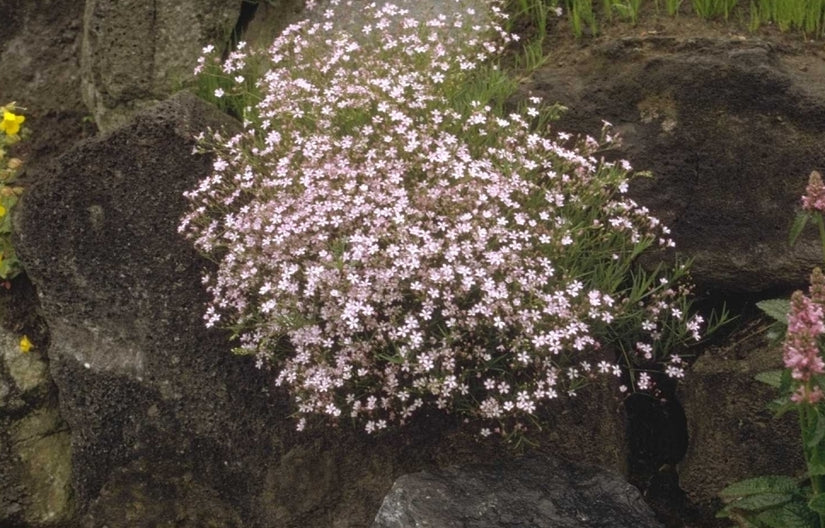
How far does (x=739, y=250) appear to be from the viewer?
3.91m

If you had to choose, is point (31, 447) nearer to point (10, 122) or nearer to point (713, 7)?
point (10, 122)

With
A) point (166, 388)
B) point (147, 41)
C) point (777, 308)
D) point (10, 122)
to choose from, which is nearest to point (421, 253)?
point (777, 308)

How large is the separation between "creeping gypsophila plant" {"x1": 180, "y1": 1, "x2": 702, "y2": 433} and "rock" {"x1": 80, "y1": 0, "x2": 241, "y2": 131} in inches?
36.9

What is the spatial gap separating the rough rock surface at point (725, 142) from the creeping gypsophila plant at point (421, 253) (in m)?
0.15

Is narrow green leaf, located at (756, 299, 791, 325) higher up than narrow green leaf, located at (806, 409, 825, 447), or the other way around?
narrow green leaf, located at (756, 299, 791, 325)

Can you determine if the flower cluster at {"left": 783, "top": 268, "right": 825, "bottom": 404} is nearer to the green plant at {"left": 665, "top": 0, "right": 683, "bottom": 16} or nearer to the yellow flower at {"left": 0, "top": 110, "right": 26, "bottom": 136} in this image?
the green plant at {"left": 665, "top": 0, "right": 683, "bottom": 16}

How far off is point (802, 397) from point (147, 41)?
3.56 meters

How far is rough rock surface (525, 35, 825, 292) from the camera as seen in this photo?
12.8ft

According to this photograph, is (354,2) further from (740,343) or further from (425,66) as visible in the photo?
(740,343)

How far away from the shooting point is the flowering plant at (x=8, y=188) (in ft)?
15.2

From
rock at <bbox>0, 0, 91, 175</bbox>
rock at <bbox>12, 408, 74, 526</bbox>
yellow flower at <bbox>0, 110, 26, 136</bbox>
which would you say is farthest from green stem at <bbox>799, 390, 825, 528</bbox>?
rock at <bbox>0, 0, 91, 175</bbox>

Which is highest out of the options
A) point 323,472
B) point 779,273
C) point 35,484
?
point 779,273

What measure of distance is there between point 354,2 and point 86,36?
1367 mm

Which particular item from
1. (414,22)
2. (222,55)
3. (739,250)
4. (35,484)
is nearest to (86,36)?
(222,55)
